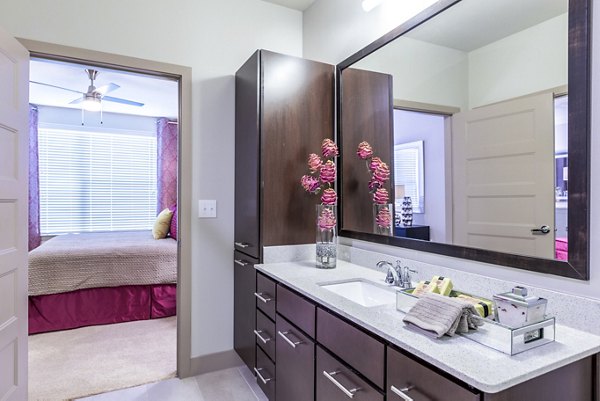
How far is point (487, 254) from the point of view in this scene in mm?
1366

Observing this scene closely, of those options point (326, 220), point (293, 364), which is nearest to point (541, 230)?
point (326, 220)

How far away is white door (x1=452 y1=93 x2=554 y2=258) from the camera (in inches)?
47.3

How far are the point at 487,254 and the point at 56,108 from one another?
230 inches

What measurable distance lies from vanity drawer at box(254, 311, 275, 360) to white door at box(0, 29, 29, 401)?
127cm

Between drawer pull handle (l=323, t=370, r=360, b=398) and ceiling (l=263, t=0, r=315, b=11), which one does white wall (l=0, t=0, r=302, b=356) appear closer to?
ceiling (l=263, t=0, r=315, b=11)

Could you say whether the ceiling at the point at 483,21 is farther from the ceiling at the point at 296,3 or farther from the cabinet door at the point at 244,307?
the cabinet door at the point at 244,307

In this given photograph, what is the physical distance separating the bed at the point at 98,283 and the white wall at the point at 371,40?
2.31 metres

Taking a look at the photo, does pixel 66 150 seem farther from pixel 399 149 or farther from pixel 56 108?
pixel 399 149

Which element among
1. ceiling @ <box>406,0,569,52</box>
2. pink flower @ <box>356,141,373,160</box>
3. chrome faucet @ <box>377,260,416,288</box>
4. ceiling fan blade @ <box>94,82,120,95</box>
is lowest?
chrome faucet @ <box>377,260,416,288</box>

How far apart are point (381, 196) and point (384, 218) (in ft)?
0.41

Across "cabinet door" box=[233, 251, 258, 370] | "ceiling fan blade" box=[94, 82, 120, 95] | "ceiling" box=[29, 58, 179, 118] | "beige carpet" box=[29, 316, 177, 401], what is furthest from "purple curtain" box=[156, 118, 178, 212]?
"cabinet door" box=[233, 251, 258, 370]

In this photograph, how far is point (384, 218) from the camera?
196 cm

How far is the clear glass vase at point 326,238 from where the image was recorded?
6.58 feet

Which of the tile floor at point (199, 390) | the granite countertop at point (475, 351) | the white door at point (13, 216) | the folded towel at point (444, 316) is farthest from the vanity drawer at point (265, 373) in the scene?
the white door at point (13, 216)
